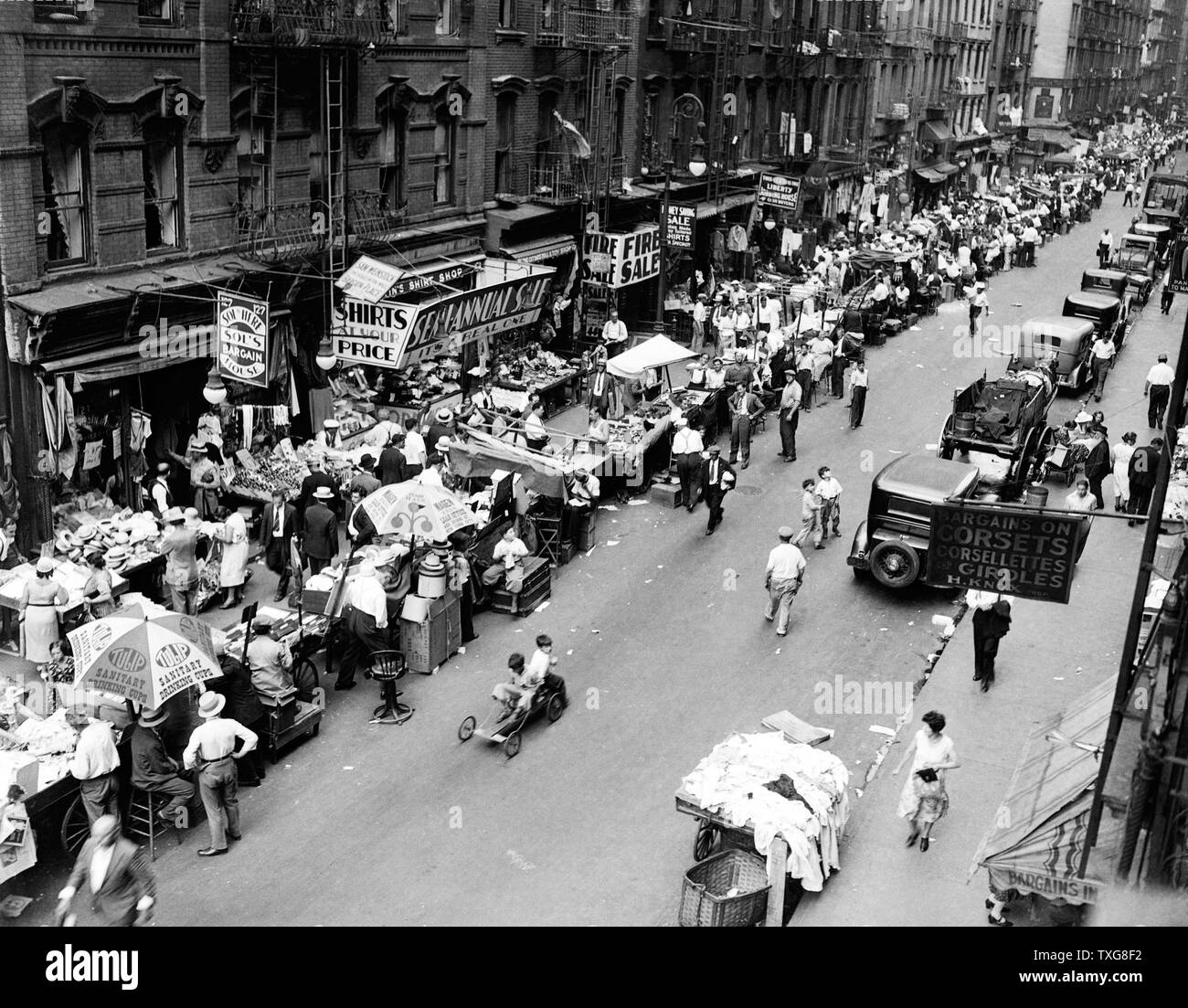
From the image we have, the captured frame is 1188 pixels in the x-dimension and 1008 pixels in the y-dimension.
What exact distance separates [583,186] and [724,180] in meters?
9.85

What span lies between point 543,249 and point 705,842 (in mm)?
21214

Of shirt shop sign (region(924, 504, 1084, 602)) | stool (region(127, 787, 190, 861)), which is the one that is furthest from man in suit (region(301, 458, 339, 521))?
shirt shop sign (region(924, 504, 1084, 602))

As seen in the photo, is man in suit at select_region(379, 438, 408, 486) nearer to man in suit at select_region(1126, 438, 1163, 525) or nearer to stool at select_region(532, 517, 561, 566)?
stool at select_region(532, 517, 561, 566)

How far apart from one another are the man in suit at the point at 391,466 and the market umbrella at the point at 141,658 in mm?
8445

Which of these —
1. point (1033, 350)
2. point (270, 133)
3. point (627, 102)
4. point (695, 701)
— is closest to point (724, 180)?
point (627, 102)


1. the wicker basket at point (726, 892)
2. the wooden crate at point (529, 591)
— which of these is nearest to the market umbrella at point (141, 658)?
the wicker basket at point (726, 892)

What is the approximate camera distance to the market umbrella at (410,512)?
17.5m

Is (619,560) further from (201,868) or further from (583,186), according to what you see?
(583,186)

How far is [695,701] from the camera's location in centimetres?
1733

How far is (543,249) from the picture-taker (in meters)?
32.4

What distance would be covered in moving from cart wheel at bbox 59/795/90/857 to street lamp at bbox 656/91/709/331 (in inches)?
994

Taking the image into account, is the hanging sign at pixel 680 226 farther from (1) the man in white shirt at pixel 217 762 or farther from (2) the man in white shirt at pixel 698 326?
(1) the man in white shirt at pixel 217 762

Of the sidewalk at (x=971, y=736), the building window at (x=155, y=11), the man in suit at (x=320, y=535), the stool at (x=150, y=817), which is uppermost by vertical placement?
the building window at (x=155, y=11)

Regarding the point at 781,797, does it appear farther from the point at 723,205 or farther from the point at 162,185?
the point at 723,205
